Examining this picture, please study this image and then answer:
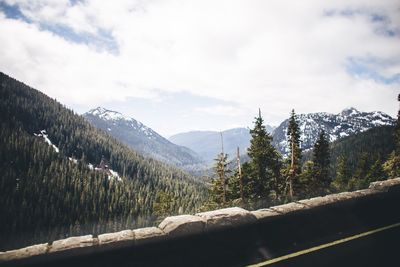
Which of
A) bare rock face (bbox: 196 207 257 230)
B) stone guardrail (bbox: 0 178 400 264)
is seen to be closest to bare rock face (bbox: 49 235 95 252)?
stone guardrail (bbox: 0 178 400 264)

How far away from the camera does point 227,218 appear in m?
7.43

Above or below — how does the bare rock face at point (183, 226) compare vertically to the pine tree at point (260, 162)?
below

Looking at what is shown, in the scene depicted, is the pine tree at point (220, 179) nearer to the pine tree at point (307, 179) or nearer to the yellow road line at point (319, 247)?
the pine tree at point (307, 179)

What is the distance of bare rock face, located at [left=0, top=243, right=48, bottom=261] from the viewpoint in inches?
222

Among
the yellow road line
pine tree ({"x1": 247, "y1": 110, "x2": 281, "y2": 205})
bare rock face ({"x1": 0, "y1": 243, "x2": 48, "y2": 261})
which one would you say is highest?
pine tree ({"x1": 247, "y1": 110, "x2": 281, "y2": 205})

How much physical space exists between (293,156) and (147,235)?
31830 mm

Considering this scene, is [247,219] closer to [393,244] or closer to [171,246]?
[171,246]

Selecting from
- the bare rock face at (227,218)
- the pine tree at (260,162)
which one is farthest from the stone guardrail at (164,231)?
the pine tree at (260,162)

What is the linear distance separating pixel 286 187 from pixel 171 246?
106ft

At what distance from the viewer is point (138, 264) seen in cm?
608

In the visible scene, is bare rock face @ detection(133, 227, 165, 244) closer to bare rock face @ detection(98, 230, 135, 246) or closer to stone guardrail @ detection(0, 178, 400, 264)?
stone guardrail @ detection(0, 178, 400, 264)

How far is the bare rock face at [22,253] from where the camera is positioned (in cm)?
564

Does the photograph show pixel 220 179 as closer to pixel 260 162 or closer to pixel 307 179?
pixel 260 162

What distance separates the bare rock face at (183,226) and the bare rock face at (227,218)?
0.20m
